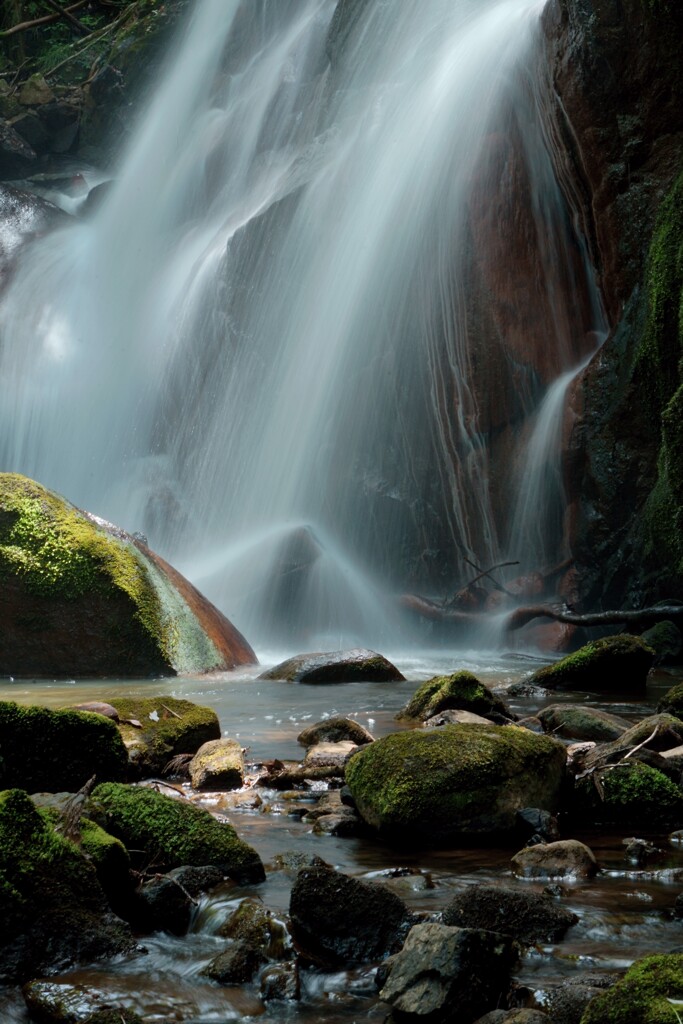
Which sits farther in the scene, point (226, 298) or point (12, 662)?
point (226, 298)

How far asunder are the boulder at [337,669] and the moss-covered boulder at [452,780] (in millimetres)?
4806

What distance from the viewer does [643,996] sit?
2.29 m

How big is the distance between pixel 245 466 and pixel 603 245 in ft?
23.4

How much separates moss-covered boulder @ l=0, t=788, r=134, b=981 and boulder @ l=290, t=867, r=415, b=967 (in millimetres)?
529

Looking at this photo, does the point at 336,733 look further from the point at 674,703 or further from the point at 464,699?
the point at 674,703

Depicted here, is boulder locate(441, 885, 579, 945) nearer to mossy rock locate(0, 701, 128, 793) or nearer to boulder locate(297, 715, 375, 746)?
mossy rock locate(0, 701, 128, 793)

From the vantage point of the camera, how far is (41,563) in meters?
10.1

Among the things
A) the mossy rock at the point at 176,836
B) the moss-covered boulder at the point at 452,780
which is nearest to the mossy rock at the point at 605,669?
the moss-covered boulder at the point at 452,780

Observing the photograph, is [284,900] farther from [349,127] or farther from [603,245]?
[349,127]

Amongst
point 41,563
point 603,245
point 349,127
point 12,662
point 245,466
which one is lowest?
point 12,662

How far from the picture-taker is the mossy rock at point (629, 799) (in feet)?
14.8

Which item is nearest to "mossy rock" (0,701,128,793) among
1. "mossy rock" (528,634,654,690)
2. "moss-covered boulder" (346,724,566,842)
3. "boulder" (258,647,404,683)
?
"moss-covered boulder" (346,724,566,842)

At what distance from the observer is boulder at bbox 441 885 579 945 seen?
10.2 feet

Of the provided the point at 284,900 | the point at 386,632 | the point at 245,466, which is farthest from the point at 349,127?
the point at 284,900
